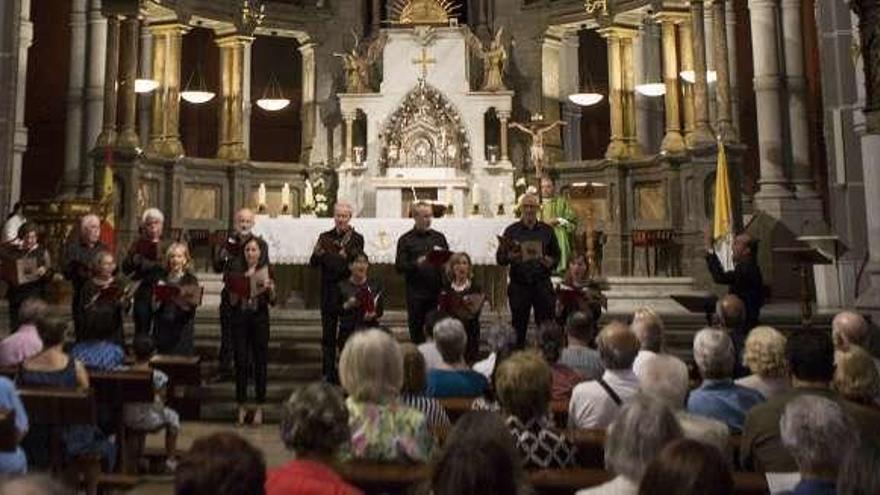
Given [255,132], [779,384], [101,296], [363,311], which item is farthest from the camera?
[255,132]

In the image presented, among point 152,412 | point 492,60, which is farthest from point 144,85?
point 152,412

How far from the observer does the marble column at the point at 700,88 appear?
42.3 feet

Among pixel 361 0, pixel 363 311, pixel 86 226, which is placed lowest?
pixel 363 311

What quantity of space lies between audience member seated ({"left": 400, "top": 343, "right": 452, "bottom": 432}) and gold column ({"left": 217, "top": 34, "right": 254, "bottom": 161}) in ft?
41.2

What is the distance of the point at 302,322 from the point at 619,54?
9.25 meters

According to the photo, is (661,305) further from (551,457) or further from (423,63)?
(551,457)

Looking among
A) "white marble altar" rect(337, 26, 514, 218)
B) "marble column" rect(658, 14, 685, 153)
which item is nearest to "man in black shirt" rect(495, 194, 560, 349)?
"marble column" rect(658, 14, 685, 153)

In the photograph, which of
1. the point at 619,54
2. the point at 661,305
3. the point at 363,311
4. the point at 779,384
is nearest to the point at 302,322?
the point at 363,311

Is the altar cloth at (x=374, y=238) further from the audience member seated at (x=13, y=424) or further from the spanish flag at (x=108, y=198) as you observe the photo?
the audience member seated at (x=13, y=424)

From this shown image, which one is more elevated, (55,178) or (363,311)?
(55,178)

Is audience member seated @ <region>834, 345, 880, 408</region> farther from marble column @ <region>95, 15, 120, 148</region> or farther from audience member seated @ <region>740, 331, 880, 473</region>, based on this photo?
marble column @ <region>95, 15, 120, 148</region>

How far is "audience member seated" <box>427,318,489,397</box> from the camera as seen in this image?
14.4ft

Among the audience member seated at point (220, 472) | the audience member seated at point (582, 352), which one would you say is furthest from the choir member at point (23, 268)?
the audience member seated at point (220, 472)

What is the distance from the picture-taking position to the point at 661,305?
11.4 meters
